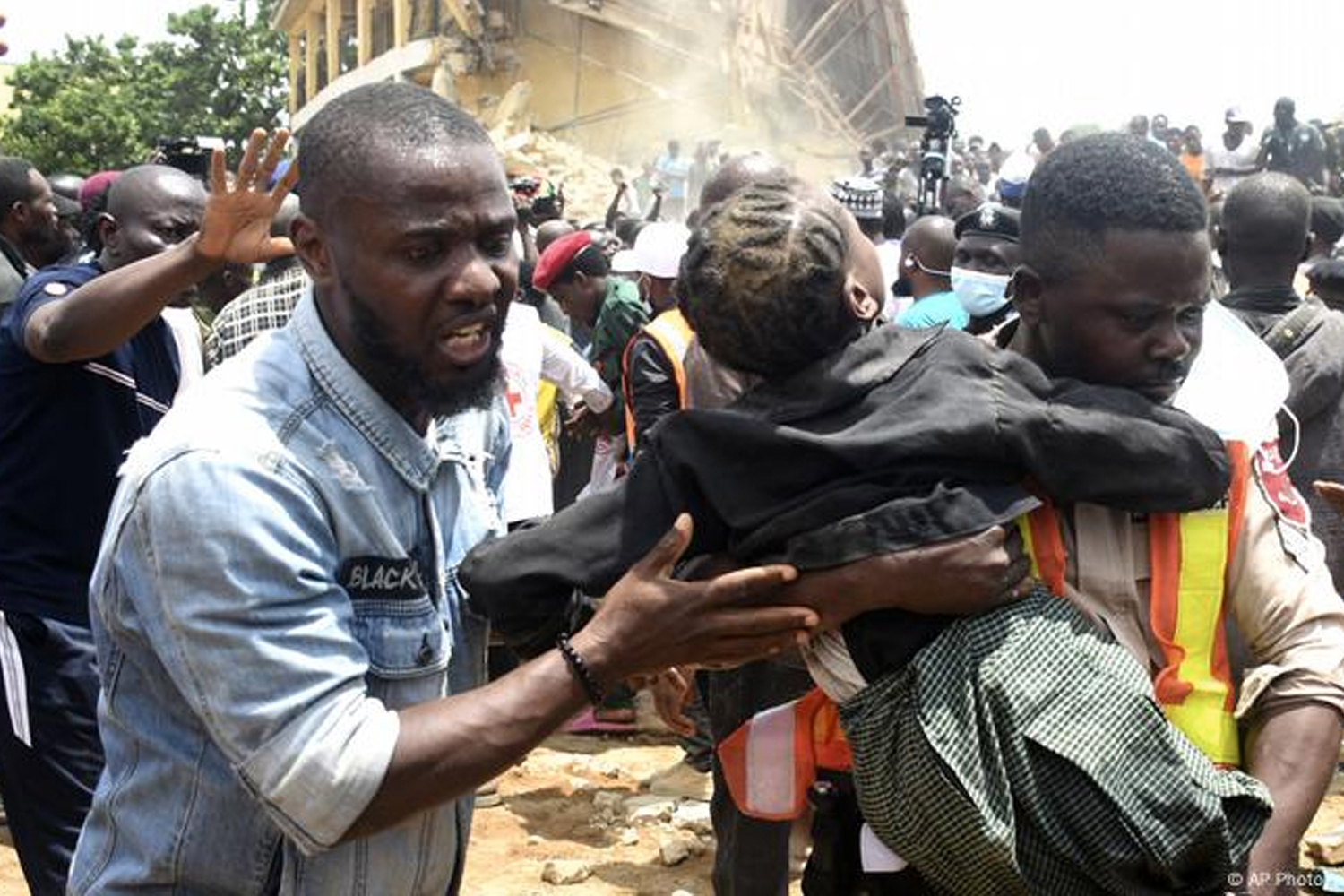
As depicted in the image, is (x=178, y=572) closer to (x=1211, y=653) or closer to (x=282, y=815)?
(x=282, y=815)

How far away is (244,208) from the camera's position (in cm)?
311

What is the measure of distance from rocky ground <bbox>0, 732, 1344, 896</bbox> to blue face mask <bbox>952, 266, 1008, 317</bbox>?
225cm

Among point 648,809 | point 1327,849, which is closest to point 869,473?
point 1327,849

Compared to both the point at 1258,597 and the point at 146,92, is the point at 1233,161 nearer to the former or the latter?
the point at 1258,597

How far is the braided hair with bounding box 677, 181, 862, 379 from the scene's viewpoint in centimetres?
194

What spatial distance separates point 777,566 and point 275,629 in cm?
62

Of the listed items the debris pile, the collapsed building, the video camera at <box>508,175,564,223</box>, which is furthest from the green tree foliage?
the video camera at <box>508,175,564,223</box>

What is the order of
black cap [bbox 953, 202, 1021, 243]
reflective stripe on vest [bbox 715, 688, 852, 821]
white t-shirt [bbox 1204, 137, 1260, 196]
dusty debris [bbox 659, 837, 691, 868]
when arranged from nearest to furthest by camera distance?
1. reflective stripe on vest [bbox 715, 688, 852, 821]
2. black cap [bbox 953, 202, 1021, 243]
3. dusty debris [bbox 659, 837, 691, 868]
4. white t-shirt [bbox 1204, 137, 1260, 196]

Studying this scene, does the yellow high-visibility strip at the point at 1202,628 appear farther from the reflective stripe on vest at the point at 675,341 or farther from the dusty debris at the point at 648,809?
the dusty debris at the point at 648,809

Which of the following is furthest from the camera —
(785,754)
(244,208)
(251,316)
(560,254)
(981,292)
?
(560,254)

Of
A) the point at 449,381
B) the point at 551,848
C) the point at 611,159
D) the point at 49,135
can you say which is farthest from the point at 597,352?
the point at 49,135

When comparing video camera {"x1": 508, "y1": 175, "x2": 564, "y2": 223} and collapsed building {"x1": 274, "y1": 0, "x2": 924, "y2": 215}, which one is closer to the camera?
video camera {"x1": 508, "y1": 175, "x2": 564, "y2": 223}

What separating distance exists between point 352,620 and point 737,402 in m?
0.60

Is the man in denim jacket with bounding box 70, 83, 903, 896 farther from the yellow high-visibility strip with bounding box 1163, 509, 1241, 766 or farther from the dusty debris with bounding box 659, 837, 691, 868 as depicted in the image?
the dusty debris with bounding box 659, 837, 691, 868
